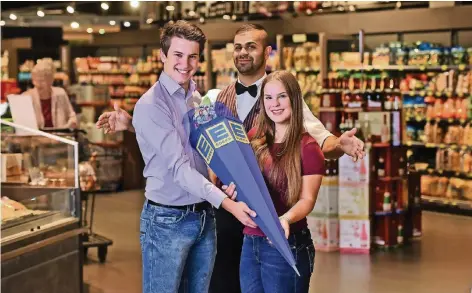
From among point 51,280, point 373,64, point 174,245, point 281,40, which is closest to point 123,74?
point 281,40

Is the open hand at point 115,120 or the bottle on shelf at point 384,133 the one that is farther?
the bottle on shelf at point 384,133

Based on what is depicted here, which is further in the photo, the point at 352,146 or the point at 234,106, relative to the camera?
the point at 234,106

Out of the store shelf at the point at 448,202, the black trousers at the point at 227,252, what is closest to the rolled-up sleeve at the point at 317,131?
the black trousers at the point at 227,252

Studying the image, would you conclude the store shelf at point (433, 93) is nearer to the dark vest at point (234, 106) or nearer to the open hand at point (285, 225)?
the dark vest at point (234, 106)

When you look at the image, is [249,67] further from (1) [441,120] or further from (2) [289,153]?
(1) [441,120]

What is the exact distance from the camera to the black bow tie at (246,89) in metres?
4.30

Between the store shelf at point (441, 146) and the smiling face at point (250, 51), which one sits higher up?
the smiling face at point (250, 51)

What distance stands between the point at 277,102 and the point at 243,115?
0.73 meters

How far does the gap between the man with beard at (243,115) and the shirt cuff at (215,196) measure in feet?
2.76

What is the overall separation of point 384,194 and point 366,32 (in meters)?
4.17

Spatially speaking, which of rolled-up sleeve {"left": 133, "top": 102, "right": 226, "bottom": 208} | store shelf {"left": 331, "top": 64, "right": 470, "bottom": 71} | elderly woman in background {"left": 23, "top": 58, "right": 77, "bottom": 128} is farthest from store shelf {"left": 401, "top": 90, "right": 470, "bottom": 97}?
rolled-up sleeve {"left": 133, "top": 102, "right": 226, "bottom": 208}

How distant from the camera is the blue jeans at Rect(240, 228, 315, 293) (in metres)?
3.55

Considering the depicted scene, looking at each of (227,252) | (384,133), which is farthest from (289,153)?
(384,133)

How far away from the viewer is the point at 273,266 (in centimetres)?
355
